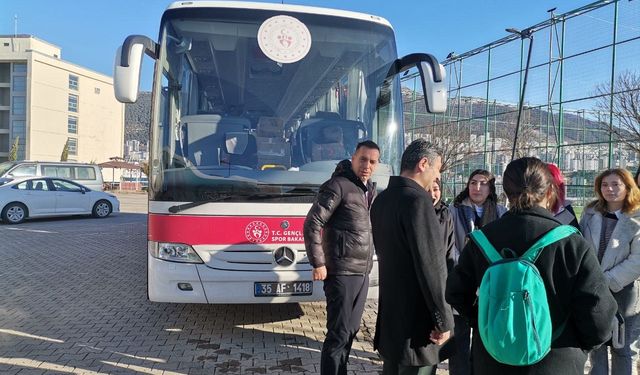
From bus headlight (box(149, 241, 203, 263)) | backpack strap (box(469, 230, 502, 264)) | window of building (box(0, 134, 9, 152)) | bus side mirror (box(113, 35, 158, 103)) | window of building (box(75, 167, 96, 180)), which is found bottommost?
bus headlight (box(149, 241, 203, 263))

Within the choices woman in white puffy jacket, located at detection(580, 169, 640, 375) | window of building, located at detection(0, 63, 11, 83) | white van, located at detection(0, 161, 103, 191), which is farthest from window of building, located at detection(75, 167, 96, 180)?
window of building, located at detection(0, 63, 11, 83)

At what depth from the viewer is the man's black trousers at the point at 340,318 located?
3.48 m

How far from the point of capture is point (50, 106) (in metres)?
65.9

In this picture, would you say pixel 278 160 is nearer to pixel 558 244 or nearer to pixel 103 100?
pixel 558 244

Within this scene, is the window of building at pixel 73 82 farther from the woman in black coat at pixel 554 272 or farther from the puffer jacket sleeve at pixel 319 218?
the woman in black coat at pixel 554 272

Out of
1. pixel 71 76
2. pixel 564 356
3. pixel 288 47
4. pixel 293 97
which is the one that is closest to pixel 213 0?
pixel 288 47

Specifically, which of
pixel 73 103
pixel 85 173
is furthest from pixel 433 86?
pixel 73 103

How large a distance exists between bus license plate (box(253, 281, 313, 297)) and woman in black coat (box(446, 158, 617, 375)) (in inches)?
100

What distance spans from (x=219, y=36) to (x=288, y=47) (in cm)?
68

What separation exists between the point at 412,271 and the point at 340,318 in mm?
1066

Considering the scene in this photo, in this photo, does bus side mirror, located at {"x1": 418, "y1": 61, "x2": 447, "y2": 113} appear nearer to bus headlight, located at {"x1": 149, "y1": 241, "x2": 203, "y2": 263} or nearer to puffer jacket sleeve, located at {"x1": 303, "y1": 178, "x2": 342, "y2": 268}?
puffer jacket sleeve, located at {"x1": 303, "y1": 178, "x2": 342, "y2": 268}

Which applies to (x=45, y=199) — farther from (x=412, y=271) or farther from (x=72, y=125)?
(x=72, y=125)

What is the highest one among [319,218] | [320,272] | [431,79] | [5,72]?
[5,72]

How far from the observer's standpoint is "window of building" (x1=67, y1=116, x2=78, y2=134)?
6981 cm
